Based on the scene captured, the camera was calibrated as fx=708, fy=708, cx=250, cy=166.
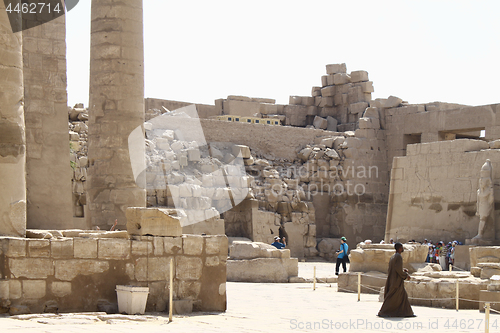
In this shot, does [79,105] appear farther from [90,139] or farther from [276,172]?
[90,139]

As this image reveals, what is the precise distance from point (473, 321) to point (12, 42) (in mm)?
6259

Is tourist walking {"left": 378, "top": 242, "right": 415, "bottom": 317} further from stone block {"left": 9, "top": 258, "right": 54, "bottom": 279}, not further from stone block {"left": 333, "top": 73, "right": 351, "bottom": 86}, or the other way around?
stone block {"left": 333, "top": 73, "right": 351, "bottom": 86}

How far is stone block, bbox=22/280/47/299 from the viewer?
738cm

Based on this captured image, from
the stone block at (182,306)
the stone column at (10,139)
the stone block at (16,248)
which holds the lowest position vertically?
the stone block at (182,306)

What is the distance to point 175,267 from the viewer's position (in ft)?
27.7

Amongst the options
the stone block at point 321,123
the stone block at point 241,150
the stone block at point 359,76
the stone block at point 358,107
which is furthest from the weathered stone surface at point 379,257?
the stone block at point 359,76

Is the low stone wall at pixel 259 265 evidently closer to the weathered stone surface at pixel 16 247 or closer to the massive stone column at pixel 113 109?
the massive stone column at pixel 113 109

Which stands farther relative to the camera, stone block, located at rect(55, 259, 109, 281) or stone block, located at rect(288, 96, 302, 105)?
stone block, located at rect(288, 96, 302, 105)

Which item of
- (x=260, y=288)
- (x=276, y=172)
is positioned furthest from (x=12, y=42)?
(x=276, y=172)

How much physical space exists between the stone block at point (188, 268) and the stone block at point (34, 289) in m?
1.63

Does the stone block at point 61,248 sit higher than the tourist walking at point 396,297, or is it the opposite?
the stone block at point 61,248

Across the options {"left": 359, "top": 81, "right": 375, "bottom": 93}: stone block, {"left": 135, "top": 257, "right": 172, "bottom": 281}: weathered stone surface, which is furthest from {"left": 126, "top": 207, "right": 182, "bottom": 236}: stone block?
{"left": 359, "top": 81, "right": 375, "bottom": 93}: stone block

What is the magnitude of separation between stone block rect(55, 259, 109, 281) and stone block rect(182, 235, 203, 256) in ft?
3.44

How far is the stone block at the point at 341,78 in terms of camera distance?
3006cm
